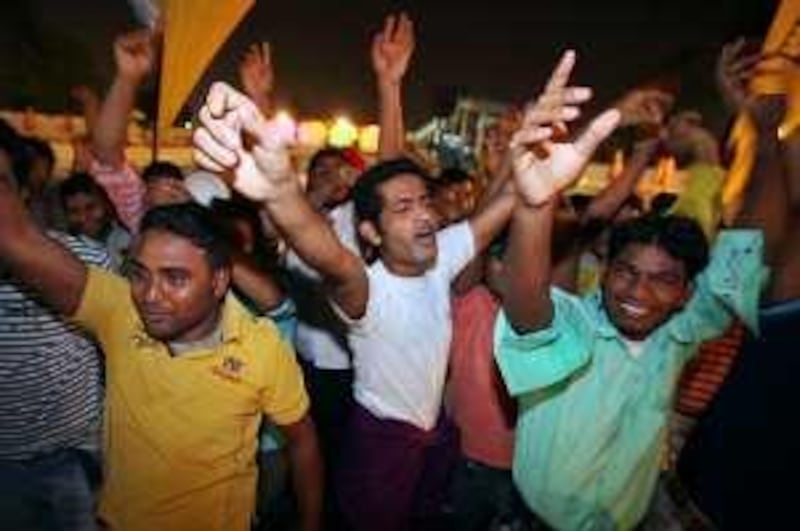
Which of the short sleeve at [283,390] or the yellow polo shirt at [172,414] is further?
the short sleeve at [283,390]

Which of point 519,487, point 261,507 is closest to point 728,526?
point 519,487

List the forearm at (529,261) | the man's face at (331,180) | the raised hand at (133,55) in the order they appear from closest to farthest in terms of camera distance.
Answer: the forearm at (529,261)
the raised hand at (133,55)
the man's face at (331,180)

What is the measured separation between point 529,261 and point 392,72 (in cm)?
240

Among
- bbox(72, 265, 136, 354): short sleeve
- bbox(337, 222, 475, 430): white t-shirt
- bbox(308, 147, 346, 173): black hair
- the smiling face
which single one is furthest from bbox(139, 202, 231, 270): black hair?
bbox(308, 147, 346, 173): black hair

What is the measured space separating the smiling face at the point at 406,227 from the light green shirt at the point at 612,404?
0.66 metres

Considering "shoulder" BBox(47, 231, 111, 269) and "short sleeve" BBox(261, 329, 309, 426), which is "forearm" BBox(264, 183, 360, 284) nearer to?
"short sleeve" BBox(261, 329, 309, 426)

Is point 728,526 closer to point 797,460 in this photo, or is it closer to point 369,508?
point 797,460

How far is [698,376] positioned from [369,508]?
181 centimetres

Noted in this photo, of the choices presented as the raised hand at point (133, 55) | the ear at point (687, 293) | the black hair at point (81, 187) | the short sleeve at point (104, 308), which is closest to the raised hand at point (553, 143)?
the ear at point (687, 293)

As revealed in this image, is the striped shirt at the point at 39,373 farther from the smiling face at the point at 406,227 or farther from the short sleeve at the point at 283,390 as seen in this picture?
the smiling face at the point at 406,227

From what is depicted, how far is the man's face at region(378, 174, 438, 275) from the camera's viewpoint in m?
3.91

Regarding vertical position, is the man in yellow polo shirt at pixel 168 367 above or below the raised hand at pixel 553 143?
below

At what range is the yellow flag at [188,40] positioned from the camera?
4.25m

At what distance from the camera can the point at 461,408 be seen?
4.30 metres
